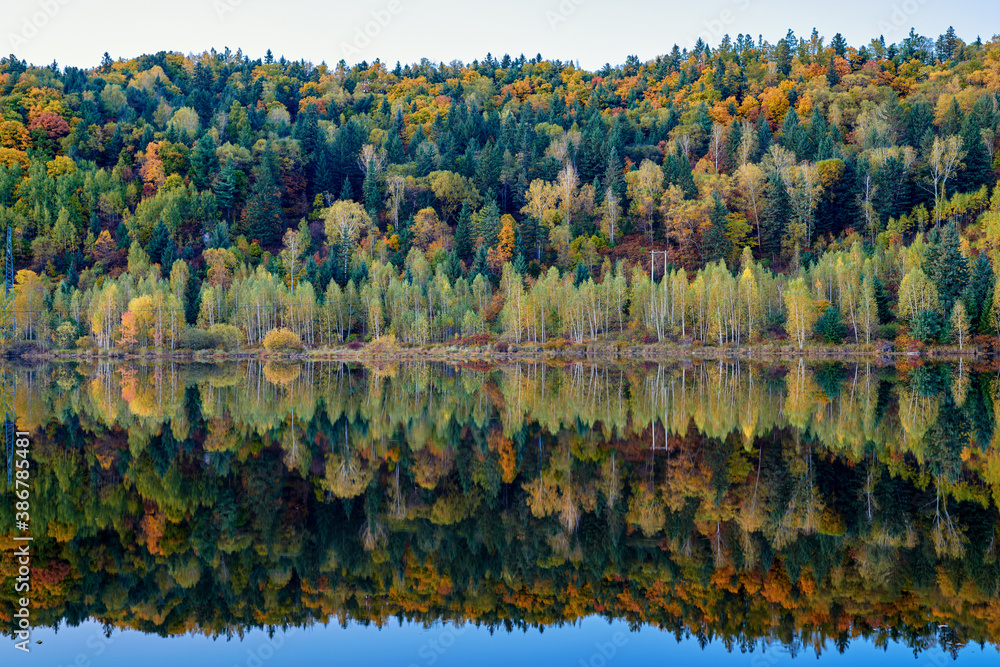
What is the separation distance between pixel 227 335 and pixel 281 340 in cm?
769

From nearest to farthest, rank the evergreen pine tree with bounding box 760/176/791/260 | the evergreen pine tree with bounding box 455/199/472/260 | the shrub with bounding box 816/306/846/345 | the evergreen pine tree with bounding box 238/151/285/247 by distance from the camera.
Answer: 1. the shrub with bounding box 816/306/846/345
2. the evergreen pine tree with bounding box 760/176/791/260
3. the evergreen pine tree with bounding box 455/199/472/260
4. the evergreen pine tree with bounding box 238/151/285/247

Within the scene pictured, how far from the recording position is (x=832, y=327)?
67.4m

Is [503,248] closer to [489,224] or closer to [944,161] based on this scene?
[489,224]

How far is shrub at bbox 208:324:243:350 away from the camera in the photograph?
82062 millimetres

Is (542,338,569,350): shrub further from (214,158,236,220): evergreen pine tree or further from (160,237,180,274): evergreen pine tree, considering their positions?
(214,158,236,220): evergreen pine tree

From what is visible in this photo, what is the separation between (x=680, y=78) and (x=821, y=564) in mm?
158943

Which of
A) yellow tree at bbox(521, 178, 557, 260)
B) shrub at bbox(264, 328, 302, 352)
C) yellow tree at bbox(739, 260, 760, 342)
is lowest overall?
shrub at bbox(264, 328, 302, 352)

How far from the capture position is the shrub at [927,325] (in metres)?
61.5

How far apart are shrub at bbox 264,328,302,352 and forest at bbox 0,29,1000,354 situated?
1.02 ft

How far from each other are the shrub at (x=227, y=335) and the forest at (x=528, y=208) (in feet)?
1.12

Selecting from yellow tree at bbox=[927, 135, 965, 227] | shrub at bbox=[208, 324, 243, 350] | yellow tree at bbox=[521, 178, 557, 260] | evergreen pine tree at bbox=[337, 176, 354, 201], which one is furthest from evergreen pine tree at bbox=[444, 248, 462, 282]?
A: yellow tree at bbox=[927, 135, 965, 227]

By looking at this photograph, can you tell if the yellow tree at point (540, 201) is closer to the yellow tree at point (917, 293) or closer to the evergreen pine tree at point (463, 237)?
the evergreen pine tree at point (463, 237)

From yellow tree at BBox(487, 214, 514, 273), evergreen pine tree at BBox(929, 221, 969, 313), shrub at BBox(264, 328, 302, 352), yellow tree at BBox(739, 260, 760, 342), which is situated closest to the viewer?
evergreen pine tree at BBox(929, 221, 969, 313)

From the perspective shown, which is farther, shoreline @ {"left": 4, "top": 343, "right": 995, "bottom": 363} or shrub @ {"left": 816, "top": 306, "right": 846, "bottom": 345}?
shrub @ {"left": 816, "top": 306, "right": 846, "bottom": 345}
